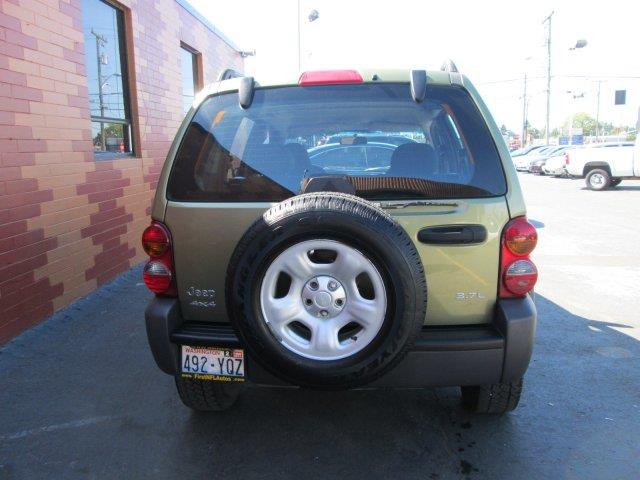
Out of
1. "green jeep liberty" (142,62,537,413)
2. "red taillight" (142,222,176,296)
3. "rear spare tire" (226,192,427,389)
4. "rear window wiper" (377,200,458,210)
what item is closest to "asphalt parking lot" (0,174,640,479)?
"green jeep liberty" (142,62,537,413)

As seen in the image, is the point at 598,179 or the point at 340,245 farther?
the point at 598,179

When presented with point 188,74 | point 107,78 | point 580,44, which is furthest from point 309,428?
point 580,44

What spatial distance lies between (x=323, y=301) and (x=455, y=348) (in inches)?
26.4

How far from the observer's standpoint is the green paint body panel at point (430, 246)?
8.48 ft

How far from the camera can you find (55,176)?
16.6ft

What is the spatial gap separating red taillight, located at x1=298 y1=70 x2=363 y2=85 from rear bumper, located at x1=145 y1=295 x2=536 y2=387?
130 centimetres

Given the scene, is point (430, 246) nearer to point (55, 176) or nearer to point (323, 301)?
point (323, 301)

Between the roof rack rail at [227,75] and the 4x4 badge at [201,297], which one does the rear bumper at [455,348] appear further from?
the roof rack rail at [227,75]

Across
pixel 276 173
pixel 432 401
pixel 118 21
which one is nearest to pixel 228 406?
pixel 432 401

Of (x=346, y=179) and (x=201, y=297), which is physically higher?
(x=346, y=179)

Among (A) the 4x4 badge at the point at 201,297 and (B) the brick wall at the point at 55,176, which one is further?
(B) the brick wall at the point at 55,176

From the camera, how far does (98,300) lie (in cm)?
558

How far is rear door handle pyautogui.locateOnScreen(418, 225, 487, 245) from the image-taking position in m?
2.57

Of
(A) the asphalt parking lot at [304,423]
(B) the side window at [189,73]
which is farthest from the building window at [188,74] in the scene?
(A) the asphalt parking lot at [304,423]
